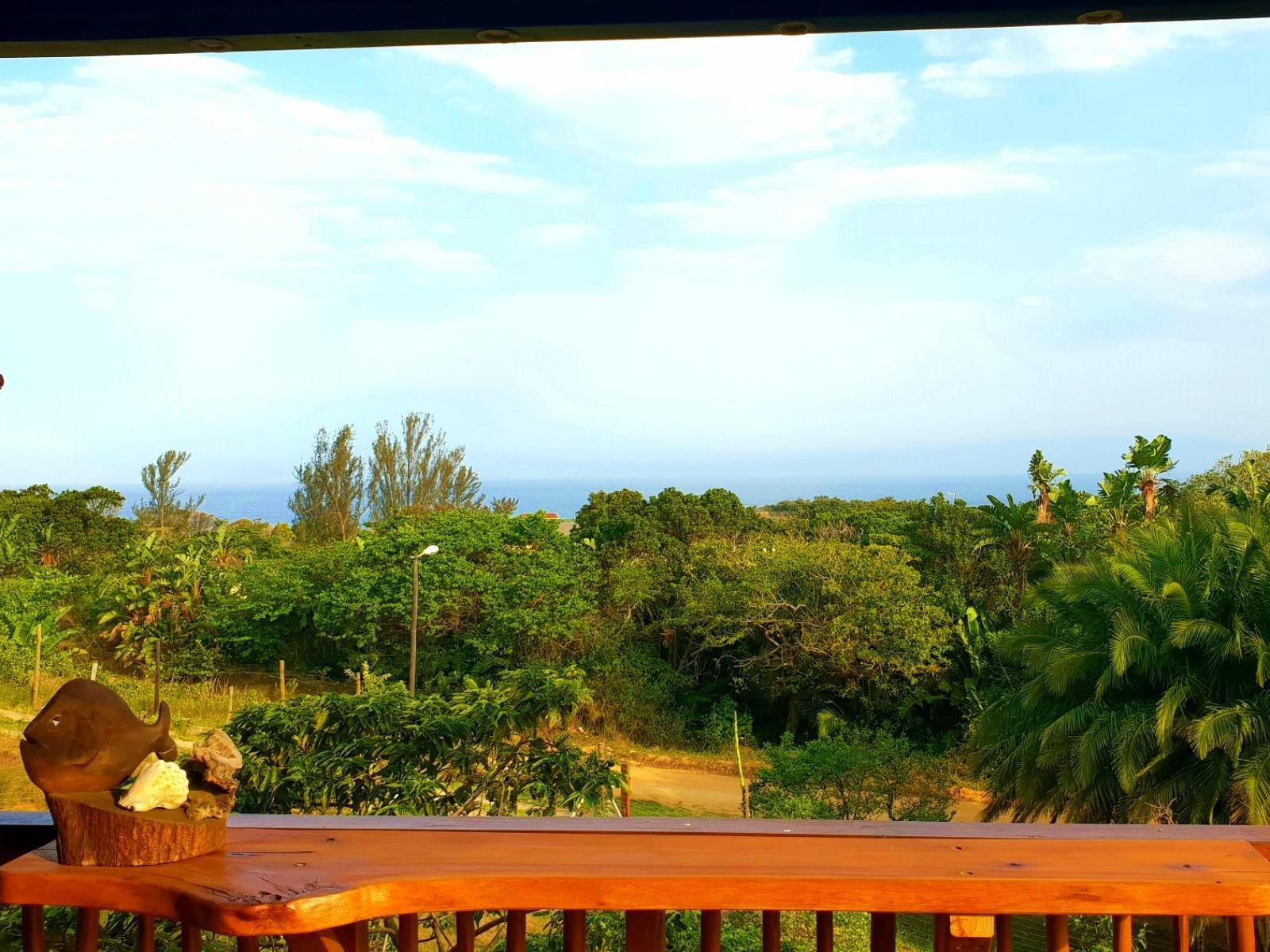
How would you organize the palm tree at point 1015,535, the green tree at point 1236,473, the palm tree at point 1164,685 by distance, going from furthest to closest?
the palm tree at point 1015,535 < the green tree at point 1236,473 < the palm tree at point 1164,685

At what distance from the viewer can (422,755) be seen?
15.1 feet

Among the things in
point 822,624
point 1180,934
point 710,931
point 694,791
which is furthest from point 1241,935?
point 822,624

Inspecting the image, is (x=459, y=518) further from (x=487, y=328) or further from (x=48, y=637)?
(x=487, y=328)

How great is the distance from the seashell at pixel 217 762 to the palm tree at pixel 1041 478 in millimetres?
17273

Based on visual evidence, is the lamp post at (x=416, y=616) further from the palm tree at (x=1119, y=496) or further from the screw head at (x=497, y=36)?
the screw head at (x=497, y=36)

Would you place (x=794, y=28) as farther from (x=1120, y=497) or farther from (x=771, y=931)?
(x=1120, y=497)

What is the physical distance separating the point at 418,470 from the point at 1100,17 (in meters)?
31.4

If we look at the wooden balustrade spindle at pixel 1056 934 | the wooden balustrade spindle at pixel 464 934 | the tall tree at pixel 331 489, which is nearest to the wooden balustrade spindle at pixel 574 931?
the wooden balustrade spindle at pixel 464 934

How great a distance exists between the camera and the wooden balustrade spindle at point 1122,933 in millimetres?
1125

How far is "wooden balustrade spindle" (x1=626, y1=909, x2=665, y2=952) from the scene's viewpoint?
1184 mm

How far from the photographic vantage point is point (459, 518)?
756 inches

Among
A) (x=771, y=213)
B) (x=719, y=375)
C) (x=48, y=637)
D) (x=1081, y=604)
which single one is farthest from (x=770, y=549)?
(x=719, y=375)

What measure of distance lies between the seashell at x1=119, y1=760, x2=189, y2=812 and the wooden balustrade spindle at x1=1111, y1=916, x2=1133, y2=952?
3.09 feet

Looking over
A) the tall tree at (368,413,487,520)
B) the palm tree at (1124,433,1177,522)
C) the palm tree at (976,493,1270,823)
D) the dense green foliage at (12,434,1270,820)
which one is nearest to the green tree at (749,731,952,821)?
the dense green foliage at (12,434,1270,820)
